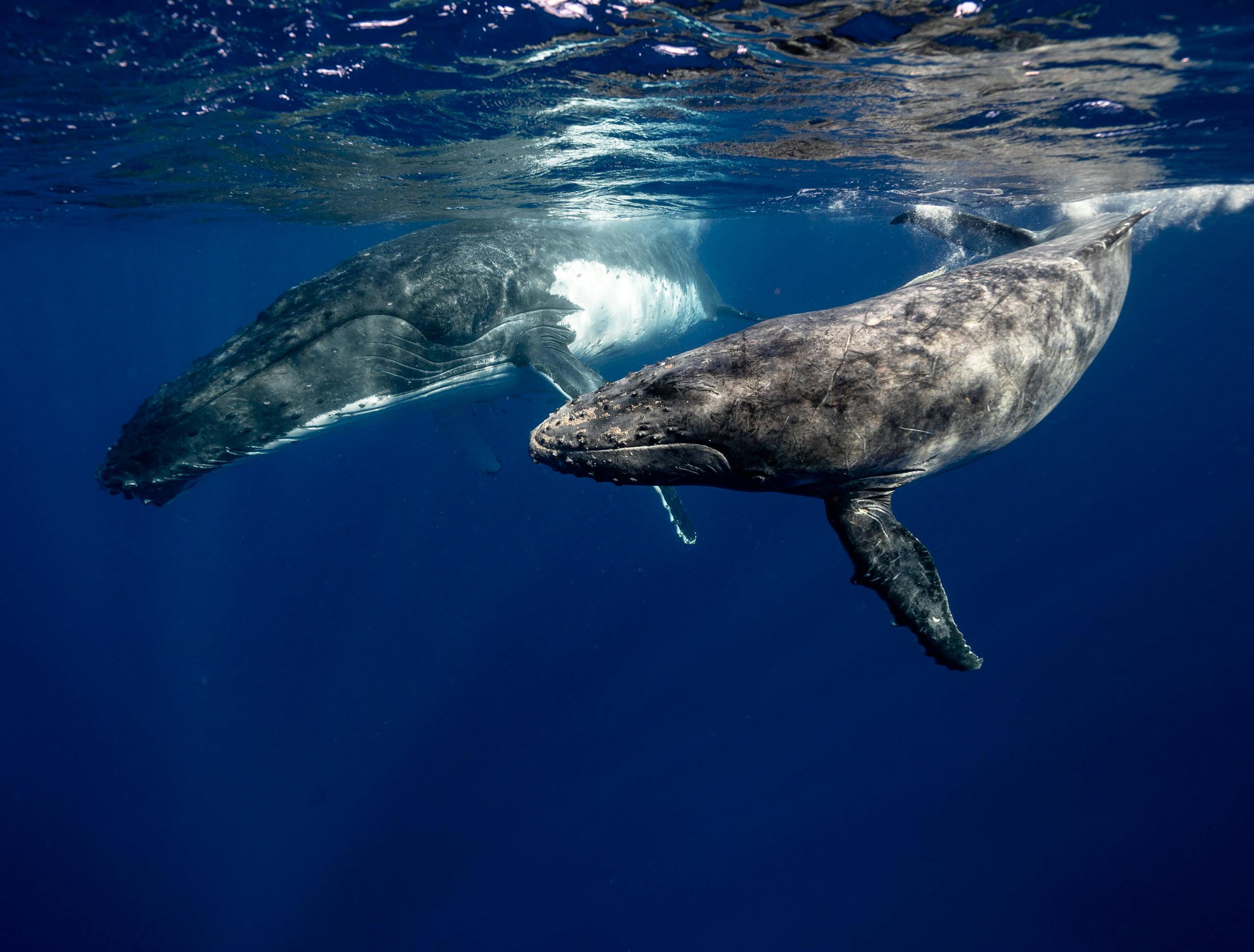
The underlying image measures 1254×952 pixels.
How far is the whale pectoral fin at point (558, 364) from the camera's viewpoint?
7.79m

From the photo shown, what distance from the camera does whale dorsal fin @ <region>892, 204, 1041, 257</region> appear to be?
6.91 metres

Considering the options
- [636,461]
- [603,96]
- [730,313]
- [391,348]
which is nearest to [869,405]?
[636,461]

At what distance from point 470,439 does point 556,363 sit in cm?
644

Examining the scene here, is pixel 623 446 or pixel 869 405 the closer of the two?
pixel 623 446

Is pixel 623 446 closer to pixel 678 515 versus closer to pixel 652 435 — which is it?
pixel 652 435

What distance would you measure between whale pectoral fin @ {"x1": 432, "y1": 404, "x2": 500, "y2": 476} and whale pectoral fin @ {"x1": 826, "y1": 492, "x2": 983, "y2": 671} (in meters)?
10.5

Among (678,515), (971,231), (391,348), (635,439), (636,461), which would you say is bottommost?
(678,515)

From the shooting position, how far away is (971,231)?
284 inches

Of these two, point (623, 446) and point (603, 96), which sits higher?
point (603, 96)

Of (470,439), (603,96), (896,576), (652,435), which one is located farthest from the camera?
(470,439)

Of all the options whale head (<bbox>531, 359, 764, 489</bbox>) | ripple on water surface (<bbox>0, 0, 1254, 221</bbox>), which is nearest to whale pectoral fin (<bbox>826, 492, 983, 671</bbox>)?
whale head (<bbox>531, 359, 764, 489</bbox>)

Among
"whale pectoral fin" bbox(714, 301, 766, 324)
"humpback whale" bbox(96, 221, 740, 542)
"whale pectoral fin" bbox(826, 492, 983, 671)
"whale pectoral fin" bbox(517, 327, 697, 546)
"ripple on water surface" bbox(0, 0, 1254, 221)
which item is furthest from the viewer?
"whale pectoral fin" bbox(714, 301, 766, 324)

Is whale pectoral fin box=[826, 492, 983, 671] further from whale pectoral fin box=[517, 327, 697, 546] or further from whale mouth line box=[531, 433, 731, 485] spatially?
whale pectoral fin box=[517, 327, 697, 546]

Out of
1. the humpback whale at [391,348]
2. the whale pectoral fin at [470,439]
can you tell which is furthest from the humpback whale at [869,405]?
the whale pectoral fin at [470,439]
